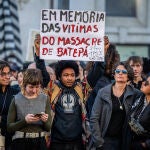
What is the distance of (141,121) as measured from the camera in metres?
8.21

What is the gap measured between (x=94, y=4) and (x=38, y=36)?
11.8m

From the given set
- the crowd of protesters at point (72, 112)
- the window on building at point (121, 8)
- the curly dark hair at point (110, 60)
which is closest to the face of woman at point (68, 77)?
the crowd of protesters at point (72, 112)

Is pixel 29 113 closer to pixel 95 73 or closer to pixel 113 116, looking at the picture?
pixel 113 116

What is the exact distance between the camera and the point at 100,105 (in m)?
8.66

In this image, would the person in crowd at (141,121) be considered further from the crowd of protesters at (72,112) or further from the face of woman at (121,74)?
the face of woman at (121,74)

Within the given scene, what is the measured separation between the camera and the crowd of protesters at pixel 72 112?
823 centimetres

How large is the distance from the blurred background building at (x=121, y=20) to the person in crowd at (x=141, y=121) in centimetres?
1167

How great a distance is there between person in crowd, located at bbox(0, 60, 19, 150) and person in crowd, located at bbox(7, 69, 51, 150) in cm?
40

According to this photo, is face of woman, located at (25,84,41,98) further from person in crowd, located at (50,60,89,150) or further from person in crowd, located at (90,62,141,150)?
person in crowd, located at (90,62,141,150)

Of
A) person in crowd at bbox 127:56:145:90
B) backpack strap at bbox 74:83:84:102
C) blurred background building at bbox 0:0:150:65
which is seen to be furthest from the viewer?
blurred background building at bbox 0:0:150:65

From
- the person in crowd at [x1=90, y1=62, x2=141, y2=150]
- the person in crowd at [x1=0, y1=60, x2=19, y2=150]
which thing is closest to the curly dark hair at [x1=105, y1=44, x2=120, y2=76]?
the person in crowd at [x1=90, y1=62, x2=141, y2=150]

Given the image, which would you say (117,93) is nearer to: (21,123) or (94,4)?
(21,123)

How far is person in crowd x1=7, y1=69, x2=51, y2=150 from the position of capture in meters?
8.20

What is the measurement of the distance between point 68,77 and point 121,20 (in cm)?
1260
